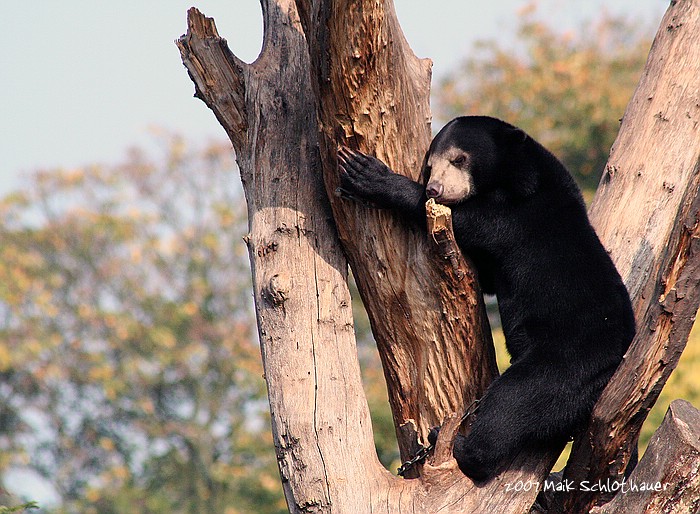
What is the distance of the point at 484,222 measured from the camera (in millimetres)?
4023

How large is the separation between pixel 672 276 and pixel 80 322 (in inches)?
670

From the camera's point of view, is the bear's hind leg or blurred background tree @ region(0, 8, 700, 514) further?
blurred background tree @ region(0, 8, 700, 514)

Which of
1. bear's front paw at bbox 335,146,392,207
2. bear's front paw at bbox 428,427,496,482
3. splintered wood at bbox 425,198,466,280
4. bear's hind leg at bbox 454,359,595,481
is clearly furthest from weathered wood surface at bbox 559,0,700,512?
bear's front paw at bbox 335,146,392,207

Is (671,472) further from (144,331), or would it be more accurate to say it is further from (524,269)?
(144,331)

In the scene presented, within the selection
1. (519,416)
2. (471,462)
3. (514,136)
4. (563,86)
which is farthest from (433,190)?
(563,86)

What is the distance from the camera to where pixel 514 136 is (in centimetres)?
441

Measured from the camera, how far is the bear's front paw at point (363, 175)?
145 inches

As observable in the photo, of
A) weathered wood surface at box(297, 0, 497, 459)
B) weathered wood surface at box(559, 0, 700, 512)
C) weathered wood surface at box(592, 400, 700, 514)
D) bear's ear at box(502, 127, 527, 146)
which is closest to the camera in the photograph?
weathered wood surface at box(592, 400, 700, 514)

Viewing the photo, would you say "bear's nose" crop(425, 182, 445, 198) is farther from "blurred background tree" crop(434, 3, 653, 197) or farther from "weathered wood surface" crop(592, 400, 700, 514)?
"blurred background tree" crop(434, 3, 653, 197)

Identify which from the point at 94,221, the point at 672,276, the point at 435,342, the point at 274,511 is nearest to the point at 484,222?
the point at 435,342

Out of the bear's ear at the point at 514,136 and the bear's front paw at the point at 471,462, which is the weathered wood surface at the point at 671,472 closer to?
the bear's front paw at the point at 471,462

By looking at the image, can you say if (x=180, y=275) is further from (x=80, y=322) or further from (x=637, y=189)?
(x=637, y=189)

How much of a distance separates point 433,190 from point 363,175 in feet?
1.06

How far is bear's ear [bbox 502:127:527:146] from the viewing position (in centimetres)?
440
